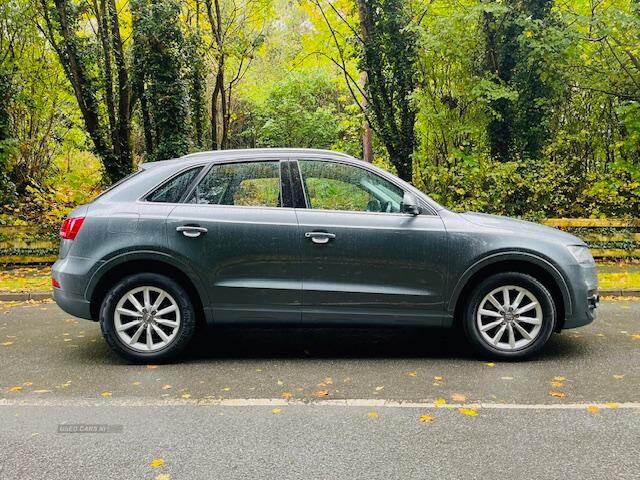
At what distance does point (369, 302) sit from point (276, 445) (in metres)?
1.97

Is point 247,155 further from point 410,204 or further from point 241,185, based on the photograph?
point 410,204

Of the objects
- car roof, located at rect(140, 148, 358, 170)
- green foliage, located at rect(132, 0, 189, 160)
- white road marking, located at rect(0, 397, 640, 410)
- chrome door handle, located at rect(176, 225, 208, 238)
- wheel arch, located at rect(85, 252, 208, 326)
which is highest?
green foliage, located at rect(132, 0, 189, 160)

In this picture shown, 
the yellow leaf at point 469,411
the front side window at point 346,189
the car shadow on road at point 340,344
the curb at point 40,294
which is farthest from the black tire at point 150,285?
A: the curb at point 40,294

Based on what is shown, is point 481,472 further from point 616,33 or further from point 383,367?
point 616,33

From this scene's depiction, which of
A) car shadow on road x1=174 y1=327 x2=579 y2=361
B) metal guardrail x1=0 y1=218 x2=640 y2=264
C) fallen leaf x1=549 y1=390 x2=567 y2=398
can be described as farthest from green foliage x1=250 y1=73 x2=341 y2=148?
fallen leaf x1=549 y1=390 x2=567 y2=398

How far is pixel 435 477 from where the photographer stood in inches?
129

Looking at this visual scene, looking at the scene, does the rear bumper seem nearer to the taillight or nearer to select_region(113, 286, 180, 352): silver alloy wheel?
select_region(113, 286, 180, 352): silver alloy wheel

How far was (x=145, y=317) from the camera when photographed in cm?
544

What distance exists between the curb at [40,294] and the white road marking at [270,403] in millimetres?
4898

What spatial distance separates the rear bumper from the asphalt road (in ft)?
1.66

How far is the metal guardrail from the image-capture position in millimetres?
11938

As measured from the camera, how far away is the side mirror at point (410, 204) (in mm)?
5344

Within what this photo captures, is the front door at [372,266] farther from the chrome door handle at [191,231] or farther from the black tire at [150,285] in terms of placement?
the black tire at [150,285]

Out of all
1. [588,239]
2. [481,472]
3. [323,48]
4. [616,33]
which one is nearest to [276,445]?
[481,472]
